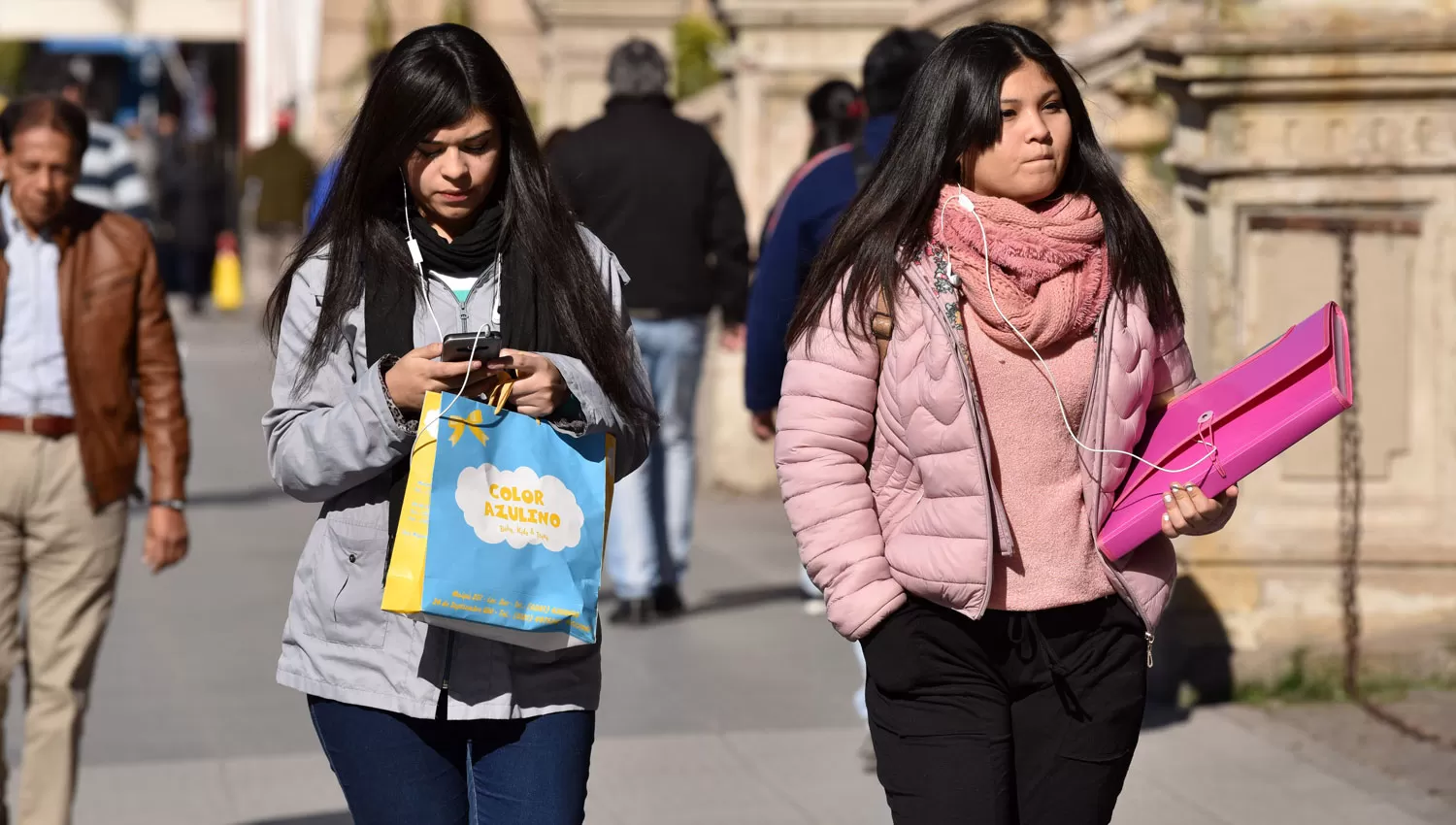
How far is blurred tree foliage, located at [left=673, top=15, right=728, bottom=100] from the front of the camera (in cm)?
1519

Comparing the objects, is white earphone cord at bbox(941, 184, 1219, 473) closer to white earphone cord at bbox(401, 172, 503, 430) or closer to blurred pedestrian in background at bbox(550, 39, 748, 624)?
white earphone cord at bbox(401, 172, 503, 430)

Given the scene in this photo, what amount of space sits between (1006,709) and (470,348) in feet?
3.39

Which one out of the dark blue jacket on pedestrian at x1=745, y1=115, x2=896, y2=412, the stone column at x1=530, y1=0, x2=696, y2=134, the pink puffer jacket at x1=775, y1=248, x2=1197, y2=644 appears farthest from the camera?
the stone column at x1=530, y1=0, x2=696, y2=134

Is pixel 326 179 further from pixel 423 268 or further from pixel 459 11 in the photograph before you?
pixel 459 11

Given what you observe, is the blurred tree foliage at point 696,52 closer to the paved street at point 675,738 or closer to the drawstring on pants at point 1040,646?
the paved street at point 675,738

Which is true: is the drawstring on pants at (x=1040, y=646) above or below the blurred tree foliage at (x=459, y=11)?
below

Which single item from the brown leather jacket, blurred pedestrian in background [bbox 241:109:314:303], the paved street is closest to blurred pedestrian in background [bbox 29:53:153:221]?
the paved street

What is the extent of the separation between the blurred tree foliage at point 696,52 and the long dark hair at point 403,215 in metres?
11.9


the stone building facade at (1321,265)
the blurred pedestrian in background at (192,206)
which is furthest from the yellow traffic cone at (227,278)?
the stone building facade at (1321,265)

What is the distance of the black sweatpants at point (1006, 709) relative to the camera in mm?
Result: 3328

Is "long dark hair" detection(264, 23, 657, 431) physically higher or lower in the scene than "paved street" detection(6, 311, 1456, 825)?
higher

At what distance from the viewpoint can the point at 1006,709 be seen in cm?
337

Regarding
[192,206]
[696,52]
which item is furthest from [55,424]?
[192,206]

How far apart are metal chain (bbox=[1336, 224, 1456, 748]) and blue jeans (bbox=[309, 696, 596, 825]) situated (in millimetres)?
4138
